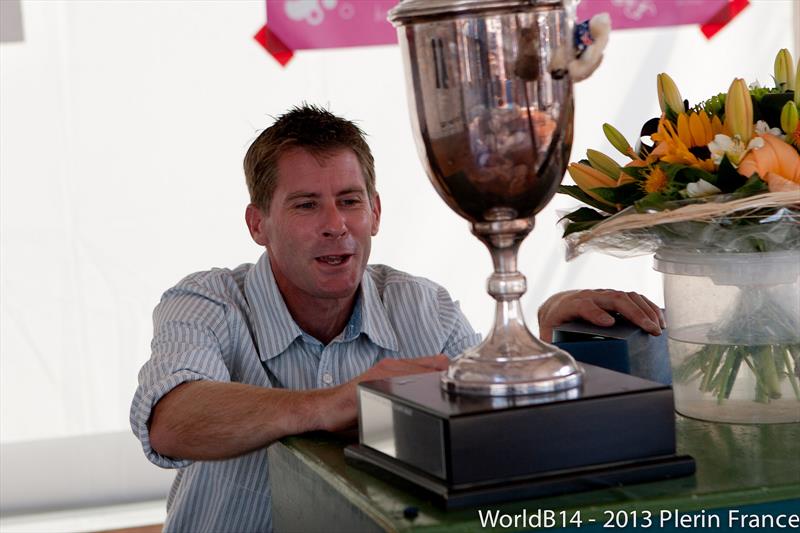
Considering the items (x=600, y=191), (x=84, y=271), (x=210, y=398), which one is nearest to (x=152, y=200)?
(x=84, y=271)

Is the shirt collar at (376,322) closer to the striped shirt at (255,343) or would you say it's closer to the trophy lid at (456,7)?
the striped shirt at (255,343)

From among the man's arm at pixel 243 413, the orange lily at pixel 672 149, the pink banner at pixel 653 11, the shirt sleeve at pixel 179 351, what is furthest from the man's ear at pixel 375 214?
the pink banner at pixel 653 11

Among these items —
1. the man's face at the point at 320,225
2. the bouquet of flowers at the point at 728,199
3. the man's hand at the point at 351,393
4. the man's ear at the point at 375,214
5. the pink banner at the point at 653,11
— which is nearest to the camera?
the bouquet of flowers at the point at 728,199

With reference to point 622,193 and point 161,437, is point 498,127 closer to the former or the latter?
point 622,193

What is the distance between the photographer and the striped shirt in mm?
1727

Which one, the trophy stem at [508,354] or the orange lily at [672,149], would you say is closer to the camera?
the trophy stem at [508,354]

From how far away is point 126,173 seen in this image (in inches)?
117

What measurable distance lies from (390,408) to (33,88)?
215cm

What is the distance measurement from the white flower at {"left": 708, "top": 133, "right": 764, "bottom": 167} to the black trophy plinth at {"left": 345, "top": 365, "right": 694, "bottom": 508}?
270 millimetres

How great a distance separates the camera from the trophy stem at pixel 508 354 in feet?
3.23

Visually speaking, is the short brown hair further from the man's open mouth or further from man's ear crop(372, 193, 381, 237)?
the man's open mouth

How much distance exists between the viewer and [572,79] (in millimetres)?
987

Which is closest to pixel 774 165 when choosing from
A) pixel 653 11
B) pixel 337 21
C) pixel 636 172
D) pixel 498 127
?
pixel 636 172

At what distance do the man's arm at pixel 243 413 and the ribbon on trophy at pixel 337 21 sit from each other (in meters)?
1.64
